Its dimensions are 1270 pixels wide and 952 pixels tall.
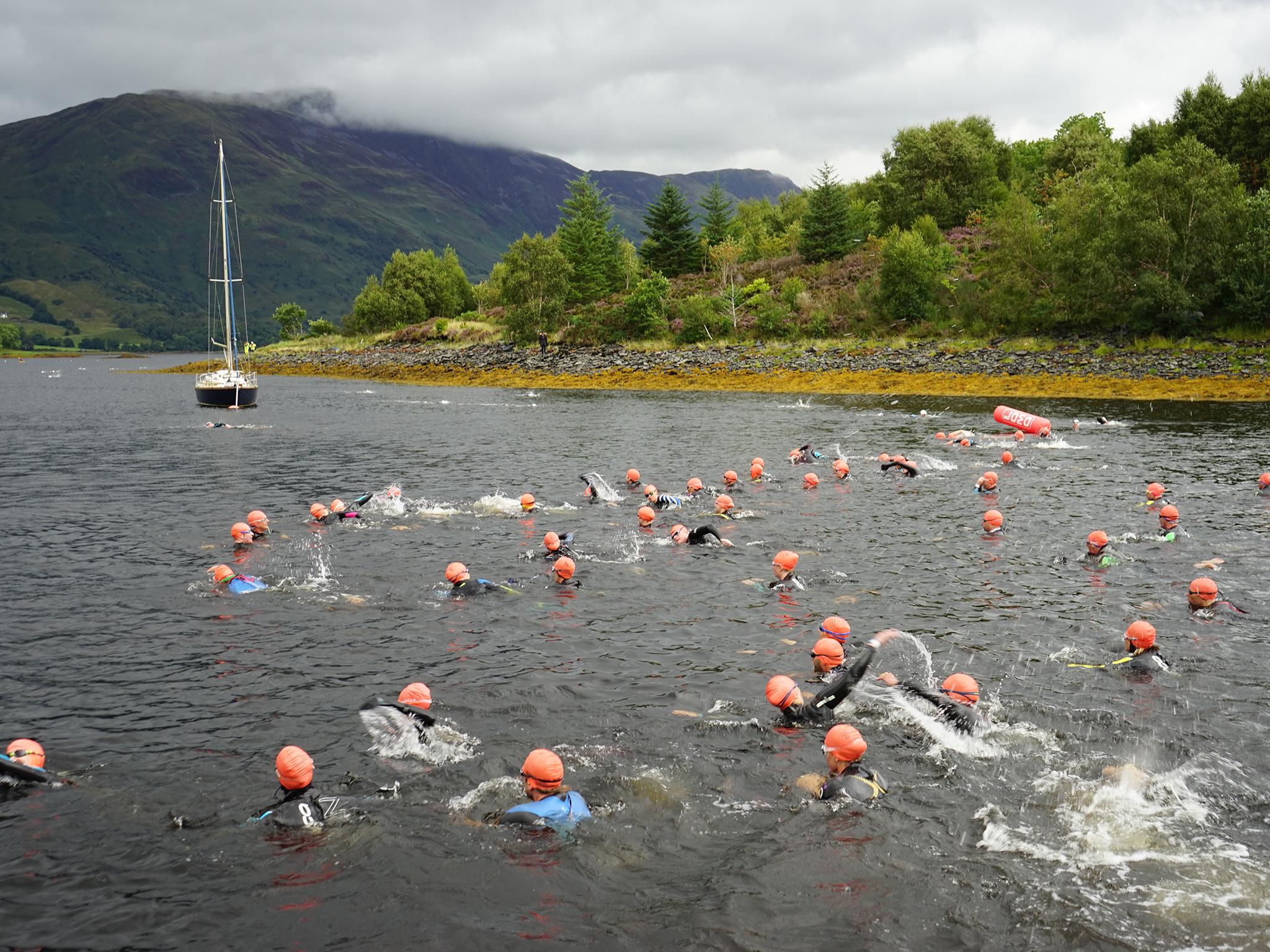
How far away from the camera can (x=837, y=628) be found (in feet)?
53.0

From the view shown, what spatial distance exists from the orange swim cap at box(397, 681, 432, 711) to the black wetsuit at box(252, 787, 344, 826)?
2.06 m

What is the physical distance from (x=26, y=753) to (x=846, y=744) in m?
11.3

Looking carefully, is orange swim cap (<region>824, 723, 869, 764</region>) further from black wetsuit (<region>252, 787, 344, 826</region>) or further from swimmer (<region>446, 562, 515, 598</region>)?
swimmer (<region>446, 562, 515, 598</region>)

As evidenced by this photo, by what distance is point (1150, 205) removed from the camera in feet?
214

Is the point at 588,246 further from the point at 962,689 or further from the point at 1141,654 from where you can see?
the point at 962,689

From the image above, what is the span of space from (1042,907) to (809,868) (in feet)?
8.09

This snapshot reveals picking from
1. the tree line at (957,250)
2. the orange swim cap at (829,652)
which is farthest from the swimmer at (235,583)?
the tree line at (957,250)

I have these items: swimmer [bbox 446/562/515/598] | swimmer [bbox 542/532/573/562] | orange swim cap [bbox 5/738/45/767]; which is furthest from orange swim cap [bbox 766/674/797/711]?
orange swim cap [bbox 5/738/45/767]

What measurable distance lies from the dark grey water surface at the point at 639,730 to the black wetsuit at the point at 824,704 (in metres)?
0.38

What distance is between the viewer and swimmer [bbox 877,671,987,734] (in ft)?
42.6

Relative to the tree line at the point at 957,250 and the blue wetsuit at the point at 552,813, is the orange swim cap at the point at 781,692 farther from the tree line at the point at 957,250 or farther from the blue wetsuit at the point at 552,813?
the tree line at the point at 957,250

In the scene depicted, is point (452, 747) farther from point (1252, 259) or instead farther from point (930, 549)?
point (1252, 259)

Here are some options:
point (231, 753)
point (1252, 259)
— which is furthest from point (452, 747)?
point (1252, 259)

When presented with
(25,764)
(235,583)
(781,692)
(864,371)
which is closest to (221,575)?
(235,583)
